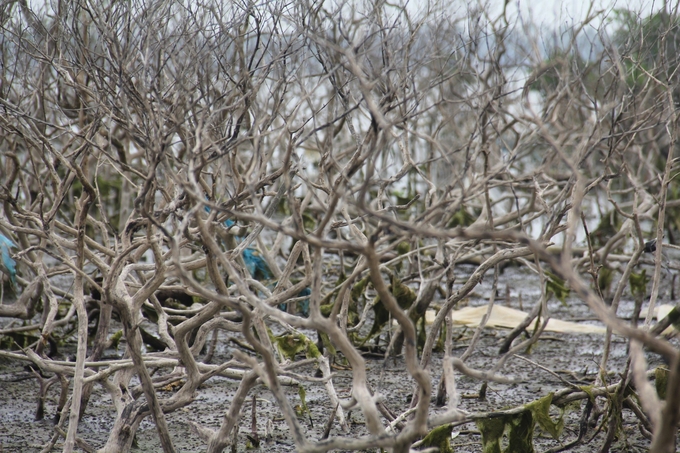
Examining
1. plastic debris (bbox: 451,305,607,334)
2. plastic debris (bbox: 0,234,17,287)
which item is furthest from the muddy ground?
plastic debris (bbox: 0,234,17,287)

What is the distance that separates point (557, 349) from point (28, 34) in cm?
455

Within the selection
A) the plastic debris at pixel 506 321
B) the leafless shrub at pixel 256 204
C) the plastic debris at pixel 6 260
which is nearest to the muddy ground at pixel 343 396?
the plastic debris at pixel 506 321

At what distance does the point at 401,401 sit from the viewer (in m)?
4.75

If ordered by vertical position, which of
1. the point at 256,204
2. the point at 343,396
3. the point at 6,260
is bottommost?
the point at 343,396

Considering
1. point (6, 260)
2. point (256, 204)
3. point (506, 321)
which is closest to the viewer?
point (256, 204)

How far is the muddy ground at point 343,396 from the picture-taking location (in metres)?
4.02

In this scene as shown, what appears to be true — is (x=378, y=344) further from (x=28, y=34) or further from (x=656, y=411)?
(x=656, y=411)

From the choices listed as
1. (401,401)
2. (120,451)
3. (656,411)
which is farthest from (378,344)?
(656,411)

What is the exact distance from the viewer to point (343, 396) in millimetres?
4883

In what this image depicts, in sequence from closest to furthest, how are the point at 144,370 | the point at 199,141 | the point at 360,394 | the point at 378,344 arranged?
the point at 360,394 → the point at 199,141 → the point at 144,370 → the point at 378,344

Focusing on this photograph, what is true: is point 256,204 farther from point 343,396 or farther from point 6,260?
point 6,260

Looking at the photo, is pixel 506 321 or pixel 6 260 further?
pixel 506 321

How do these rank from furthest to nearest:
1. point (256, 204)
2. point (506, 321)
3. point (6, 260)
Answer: point (506, 321) → point (6, 260) → point (256, 204)

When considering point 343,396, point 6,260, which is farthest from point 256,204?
point 6,260
